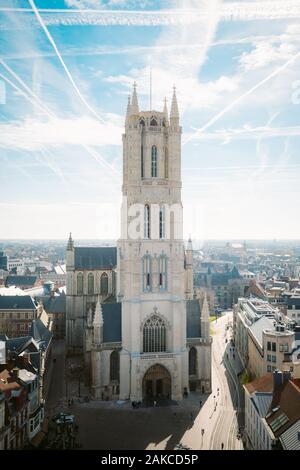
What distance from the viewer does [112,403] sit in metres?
59.7

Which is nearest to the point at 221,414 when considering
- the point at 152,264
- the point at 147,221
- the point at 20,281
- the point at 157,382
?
the point at 157,382

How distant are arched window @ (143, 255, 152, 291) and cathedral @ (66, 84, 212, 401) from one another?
0.15 m

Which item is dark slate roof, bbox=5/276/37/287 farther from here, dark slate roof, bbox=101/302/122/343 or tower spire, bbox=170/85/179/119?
tower spire, bbox=170/85/179/119

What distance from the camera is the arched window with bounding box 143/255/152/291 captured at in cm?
6150

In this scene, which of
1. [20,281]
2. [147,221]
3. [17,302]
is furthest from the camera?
[20,281]

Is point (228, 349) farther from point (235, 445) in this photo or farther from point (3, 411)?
point (3, 411)

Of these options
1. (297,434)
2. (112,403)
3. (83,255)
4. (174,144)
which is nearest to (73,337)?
(83,255)

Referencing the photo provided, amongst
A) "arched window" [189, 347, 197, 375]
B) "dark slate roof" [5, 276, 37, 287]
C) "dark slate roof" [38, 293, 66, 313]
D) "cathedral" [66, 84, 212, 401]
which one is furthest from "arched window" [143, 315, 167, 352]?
"dark slate roof" [5, 276, 37, 287]

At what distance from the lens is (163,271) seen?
6219 centimetres

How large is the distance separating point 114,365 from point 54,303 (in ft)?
155

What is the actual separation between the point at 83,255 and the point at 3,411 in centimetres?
4968

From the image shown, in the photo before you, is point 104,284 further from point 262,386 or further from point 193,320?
point 262,386

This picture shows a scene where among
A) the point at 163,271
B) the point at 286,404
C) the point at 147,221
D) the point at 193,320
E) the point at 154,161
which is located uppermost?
the point at 154,161
